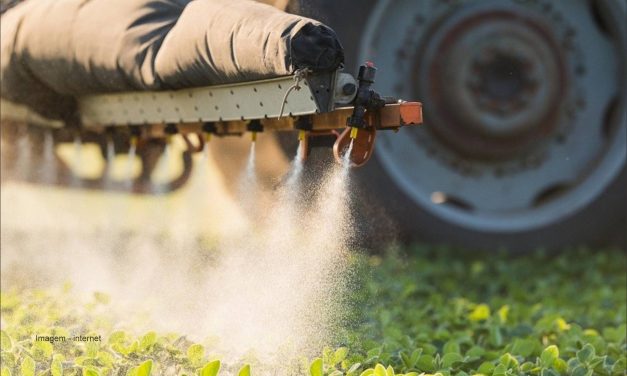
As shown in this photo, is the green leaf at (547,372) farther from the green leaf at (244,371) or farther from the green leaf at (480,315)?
the green leaf at (480,315)

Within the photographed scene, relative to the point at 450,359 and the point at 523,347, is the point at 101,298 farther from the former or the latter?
the point at 523,347

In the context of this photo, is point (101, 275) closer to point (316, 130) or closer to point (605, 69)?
point (316, 130)

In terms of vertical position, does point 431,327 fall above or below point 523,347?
below

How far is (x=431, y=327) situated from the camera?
330 centimetres

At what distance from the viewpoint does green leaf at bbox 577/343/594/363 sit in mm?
2633

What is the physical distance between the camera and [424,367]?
2.61 meters

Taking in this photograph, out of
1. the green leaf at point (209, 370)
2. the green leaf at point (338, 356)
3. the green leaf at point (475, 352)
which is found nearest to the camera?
the green leaf at point (209, 370)

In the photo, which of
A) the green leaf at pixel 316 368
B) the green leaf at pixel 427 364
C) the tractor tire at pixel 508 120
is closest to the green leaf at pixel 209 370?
the green leaf at pixel 316 368

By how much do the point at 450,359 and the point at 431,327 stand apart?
672 millimetres

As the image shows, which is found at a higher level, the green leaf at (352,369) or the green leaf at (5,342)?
the green leaf at (352,369)

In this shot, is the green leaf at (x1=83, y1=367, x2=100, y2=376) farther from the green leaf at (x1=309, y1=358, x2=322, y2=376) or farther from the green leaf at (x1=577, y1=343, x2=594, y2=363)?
the green leaf at (x1=577, y1=343, x2=594, y2=363)

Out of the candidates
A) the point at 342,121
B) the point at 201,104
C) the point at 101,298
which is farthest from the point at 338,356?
the point at 201,104

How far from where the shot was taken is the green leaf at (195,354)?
97.7 inches

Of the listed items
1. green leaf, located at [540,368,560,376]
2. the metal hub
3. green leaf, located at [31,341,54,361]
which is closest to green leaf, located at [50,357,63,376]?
green leaf, located at [31,341,54,361]
